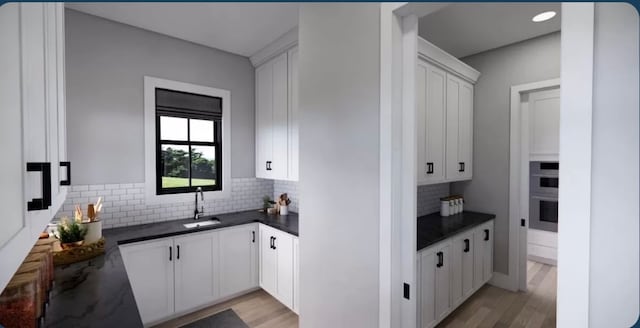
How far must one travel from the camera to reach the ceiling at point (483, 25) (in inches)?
88.4

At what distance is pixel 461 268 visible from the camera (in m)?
2.63

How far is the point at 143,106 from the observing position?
111 inches

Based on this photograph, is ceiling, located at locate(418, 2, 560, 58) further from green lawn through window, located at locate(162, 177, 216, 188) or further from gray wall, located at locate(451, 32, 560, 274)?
green lawn through window, located at locate(162, 177, 216, 188)

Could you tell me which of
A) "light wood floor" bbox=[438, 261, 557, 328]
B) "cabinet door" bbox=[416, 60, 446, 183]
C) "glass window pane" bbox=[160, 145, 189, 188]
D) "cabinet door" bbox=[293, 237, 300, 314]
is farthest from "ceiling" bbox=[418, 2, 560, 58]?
"glass window pane" bbox=[160, 145, 189, 188]

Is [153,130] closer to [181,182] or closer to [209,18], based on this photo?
[181,182]

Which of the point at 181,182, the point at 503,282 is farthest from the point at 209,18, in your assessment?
the point at 503,282

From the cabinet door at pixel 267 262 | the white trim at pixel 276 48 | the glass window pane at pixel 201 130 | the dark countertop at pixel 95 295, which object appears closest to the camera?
the dark countertop at pixel 95 295

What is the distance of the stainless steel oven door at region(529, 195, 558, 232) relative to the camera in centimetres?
370

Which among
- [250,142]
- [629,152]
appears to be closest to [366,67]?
[629,152]

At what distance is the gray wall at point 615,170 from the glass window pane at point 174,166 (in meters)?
3.43

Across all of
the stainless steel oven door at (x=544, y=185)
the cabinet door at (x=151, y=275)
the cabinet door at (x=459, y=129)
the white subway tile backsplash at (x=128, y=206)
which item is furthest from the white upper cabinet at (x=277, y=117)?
the stainless steel oven door at (x=544, y=185)

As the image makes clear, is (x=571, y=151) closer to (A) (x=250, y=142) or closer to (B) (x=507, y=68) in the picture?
(B) (x=507, y=68)

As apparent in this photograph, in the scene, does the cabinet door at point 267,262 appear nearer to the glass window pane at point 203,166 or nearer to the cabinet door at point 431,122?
the glass window pane at point 203,166

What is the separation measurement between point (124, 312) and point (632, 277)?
1.86m
